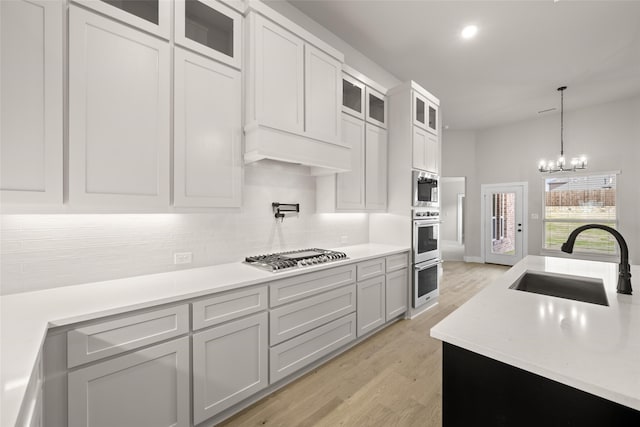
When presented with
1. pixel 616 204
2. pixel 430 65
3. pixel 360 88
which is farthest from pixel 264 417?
pixel 616 204

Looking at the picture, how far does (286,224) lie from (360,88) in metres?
1.81

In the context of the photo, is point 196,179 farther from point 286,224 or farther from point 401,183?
point 401,183

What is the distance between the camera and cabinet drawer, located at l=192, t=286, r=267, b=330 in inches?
64.4

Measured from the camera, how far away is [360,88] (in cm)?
325

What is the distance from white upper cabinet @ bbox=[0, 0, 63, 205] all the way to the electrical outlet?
81 centimetres

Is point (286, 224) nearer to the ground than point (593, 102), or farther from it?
nearer to the ground

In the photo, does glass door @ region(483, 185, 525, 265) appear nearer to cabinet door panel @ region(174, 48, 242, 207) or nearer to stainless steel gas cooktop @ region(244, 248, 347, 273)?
→ stainless steel gas cooktop @ region(244, 248, 347, 273)

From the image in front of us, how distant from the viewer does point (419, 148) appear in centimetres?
362

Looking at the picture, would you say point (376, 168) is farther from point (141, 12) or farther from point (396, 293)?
point (141, 12)

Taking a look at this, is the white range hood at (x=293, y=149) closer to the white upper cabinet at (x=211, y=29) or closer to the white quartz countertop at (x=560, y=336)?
the white upper cabinet at (x=211, y=29)

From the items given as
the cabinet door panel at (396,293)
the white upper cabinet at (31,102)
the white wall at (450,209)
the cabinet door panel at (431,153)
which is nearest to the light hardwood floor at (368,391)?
the cabinet door panel at (396,293)

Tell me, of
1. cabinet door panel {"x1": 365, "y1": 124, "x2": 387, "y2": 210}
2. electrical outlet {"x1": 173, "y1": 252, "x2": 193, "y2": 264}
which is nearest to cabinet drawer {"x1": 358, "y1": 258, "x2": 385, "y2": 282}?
cabinet door panel {"x1": 365, "y1": 124, "x2": 387, "y2": 210}

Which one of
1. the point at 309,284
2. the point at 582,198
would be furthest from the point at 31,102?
the point at 582,198

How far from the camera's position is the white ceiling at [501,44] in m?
2.94
